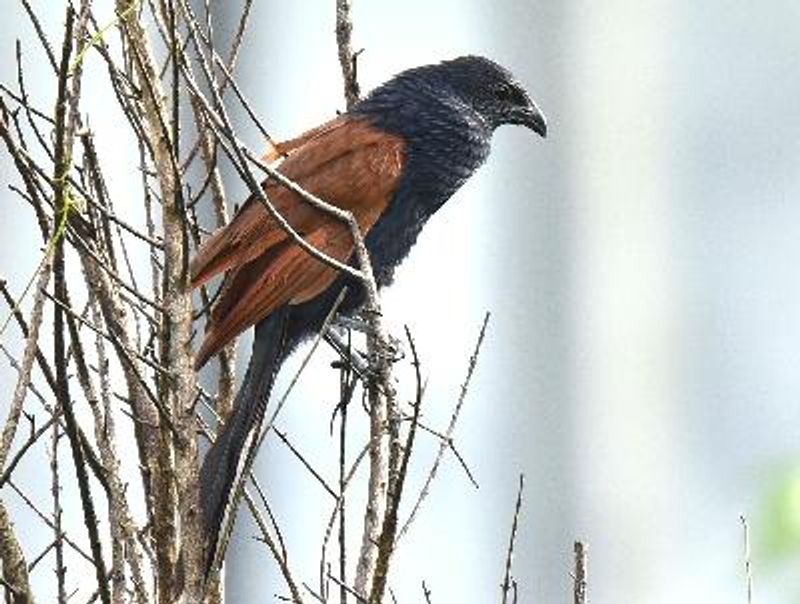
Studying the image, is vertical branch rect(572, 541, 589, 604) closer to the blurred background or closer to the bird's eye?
the bird's eye

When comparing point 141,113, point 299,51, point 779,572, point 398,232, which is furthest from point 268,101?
point 779,572

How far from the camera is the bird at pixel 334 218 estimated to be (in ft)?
5.10

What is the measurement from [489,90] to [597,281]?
1776mm

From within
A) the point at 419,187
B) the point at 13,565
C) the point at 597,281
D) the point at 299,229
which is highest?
the point at 597,281

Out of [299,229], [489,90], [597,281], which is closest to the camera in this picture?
[299,229]

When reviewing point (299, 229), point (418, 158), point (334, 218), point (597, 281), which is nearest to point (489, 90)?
point (418, 158)

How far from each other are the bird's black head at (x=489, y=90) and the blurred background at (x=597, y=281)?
1.46 meters

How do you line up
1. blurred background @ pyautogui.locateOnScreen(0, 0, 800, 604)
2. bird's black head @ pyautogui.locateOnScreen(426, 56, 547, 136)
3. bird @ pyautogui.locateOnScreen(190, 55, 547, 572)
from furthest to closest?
blurred background @ pyautogui.locateOnScreen(0, 0, 800, 604) → bird's black head @ pyautogui.locateOnScreen(426, 56, 547, 136) → bird @ pyautogui.locateOnScreen(190, 55, 547, 572)

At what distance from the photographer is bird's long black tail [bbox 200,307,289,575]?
1.31m

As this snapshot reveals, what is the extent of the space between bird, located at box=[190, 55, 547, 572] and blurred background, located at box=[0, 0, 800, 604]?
1.52m

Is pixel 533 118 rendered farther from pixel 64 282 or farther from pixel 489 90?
pixel 64 282

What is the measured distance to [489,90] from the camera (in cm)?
215

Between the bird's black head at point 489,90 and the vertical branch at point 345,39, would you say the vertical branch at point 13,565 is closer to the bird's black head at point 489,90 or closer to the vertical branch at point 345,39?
the vertical branch at point 345,39

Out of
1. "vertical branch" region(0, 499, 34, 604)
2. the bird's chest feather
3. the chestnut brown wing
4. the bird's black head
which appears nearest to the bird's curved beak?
the bird's black head
